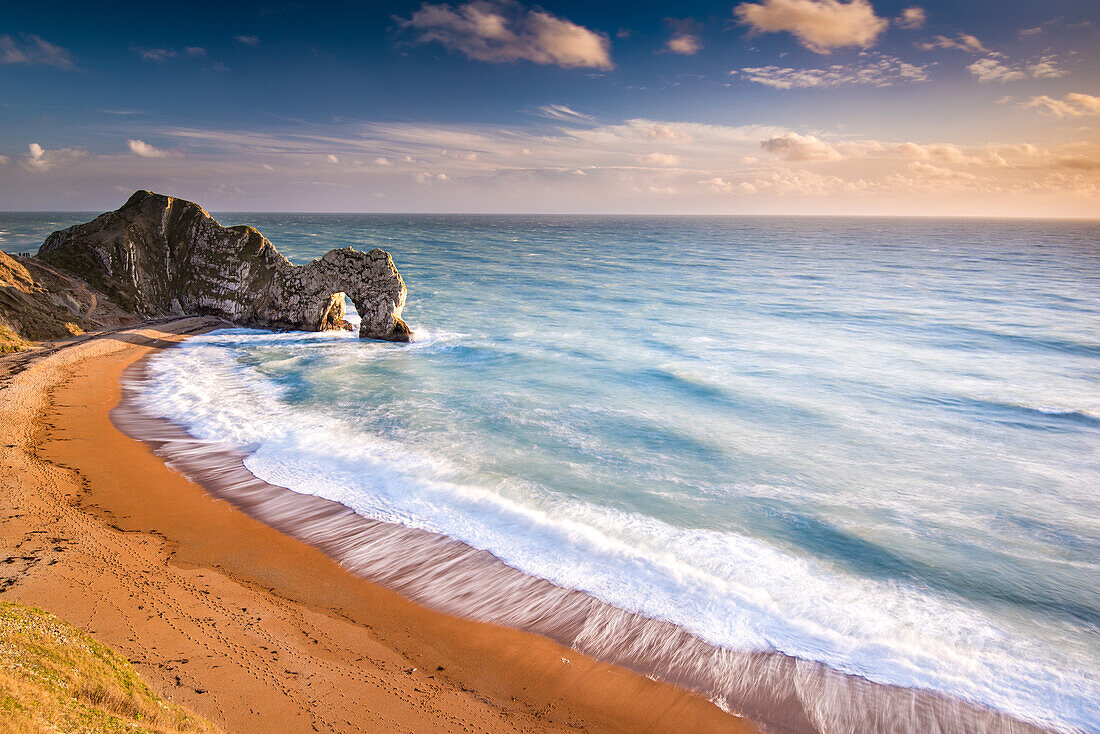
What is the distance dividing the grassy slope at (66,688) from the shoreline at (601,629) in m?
4.11

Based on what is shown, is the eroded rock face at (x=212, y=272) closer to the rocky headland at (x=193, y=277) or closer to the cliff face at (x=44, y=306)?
the rocky headland at (x=193, y=277)

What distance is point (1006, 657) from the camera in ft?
24.2

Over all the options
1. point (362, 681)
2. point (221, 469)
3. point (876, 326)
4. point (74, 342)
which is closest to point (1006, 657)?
point (362, 681)

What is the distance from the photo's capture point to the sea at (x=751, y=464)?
26.2ft

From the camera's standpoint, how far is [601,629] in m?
7.60

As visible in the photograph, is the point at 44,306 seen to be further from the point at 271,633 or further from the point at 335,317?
the point at 271,633

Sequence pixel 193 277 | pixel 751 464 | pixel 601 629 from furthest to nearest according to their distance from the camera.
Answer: pixel 193 277
pixel 751 464
pixel 601 629

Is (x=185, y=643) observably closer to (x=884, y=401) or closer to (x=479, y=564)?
(x=479, y=564)

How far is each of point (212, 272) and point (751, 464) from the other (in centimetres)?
2660

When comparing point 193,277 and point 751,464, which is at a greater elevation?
point 193,277

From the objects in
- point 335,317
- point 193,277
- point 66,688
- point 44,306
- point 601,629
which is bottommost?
point 601,629

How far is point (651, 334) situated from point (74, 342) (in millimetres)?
23938

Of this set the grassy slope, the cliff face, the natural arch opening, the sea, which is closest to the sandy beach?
the sea

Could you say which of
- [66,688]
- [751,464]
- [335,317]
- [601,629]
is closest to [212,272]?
[335,317]
